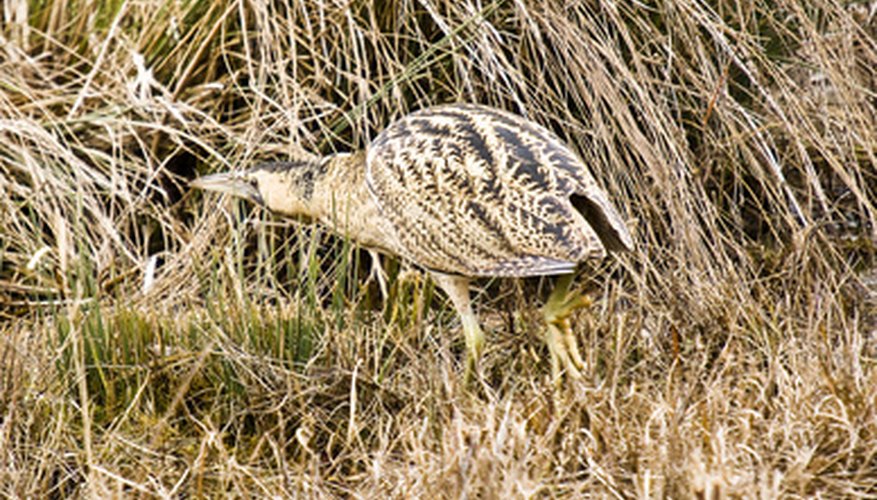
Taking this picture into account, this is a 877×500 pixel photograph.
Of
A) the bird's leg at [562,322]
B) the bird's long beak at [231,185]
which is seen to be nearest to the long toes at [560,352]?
the bird's leg at [562,322]

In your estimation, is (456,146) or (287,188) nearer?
(456,146)

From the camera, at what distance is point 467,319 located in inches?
102

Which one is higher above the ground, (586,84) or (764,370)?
(586,84)

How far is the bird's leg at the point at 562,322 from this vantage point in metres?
2.56

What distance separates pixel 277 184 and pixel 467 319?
57cm

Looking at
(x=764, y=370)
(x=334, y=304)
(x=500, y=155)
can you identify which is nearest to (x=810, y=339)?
(x=764, y=370)

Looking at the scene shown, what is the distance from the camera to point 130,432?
2438 millimetres

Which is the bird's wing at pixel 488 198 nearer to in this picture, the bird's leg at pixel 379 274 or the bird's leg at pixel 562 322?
the bird's leg at pixel 562 322

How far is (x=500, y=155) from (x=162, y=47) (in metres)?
1.34

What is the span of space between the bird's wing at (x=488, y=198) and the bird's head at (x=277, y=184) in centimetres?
25

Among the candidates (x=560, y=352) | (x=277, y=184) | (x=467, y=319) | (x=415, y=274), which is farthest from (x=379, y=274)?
(x=560, y=352)

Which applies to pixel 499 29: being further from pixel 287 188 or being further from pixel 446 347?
pixel 446 347

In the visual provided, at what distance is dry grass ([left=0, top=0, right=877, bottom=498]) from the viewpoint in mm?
2160

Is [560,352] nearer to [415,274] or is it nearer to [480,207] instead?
[480,207]
